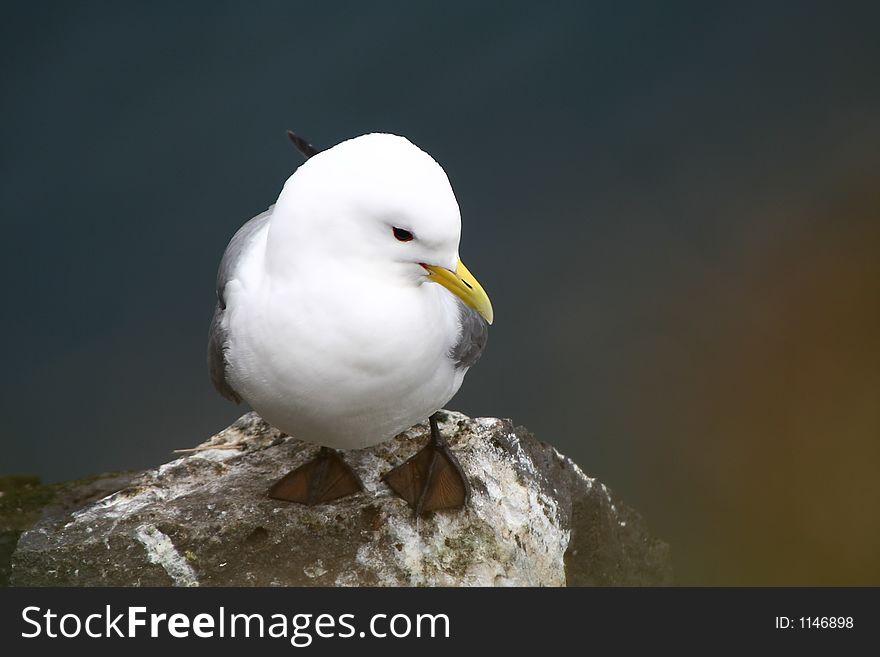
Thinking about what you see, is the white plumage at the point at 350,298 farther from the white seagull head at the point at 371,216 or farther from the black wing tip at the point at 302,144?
the black wing tip at the point at 302,144

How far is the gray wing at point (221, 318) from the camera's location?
3.60 meters

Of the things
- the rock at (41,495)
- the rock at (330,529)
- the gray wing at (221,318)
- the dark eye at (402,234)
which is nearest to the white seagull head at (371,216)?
the dark eye at (402,234)

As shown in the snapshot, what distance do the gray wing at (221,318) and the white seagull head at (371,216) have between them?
1.36ft

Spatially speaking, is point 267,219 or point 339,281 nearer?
point 339,281

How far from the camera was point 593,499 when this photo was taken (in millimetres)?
4535

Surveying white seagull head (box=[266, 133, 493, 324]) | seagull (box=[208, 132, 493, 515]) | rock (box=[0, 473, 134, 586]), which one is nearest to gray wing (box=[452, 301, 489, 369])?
seagull (box=[208, 132, 493, 515])

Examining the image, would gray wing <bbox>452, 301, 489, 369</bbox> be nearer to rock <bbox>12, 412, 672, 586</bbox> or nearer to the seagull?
the seagull

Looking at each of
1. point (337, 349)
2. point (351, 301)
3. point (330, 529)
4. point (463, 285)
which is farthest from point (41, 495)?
point (463, 285)

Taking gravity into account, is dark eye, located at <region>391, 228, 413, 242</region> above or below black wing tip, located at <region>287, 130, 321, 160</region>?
below

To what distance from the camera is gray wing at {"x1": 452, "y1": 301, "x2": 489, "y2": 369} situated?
3684 mm

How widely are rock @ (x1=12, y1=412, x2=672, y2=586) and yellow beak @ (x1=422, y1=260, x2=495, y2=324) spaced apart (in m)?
0.97

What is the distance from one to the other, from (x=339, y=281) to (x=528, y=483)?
146 cm

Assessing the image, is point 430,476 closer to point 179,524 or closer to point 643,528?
point 179,524

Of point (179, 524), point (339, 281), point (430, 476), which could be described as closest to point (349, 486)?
point (430, 476)
